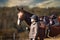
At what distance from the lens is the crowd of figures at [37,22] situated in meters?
7.57

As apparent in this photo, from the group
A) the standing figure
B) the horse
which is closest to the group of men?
the standing figure

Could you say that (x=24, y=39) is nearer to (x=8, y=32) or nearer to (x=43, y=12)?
(x=8, y=32)

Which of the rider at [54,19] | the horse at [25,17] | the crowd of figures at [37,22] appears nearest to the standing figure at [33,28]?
the crowd of figures at [37,22]

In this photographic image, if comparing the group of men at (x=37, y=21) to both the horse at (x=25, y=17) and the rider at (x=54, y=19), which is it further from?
the horse at (x=25, y=17)

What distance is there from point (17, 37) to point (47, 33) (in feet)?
3.66

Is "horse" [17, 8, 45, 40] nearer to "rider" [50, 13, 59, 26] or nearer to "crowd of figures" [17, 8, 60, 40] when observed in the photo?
"crowd of figures" [17, 8, 60, 40]

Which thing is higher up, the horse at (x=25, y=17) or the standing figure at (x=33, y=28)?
the horse at (x=25, y=17)

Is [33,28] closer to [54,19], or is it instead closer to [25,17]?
[25,17]

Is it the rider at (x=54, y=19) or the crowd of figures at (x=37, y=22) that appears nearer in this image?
the crowd of figures at (x=37, y=22)

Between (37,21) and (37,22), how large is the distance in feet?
0.13

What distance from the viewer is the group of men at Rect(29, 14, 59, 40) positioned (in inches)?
298

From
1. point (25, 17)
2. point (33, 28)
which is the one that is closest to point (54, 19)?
point (33, 28)

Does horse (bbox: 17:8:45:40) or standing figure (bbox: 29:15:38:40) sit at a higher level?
horse (bbox: 17:8:45:40)

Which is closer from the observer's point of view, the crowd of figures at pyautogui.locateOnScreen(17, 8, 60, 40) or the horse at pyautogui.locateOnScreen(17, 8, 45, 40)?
the crowd of figures at pyautogui.locateOnScreen(17, 8, 60, 40)
